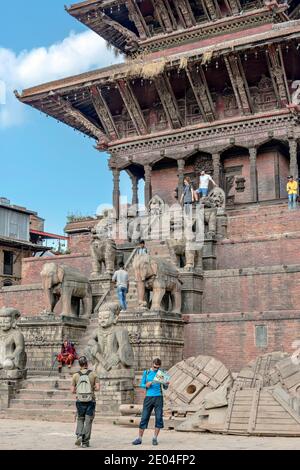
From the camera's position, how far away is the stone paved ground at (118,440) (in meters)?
10.1

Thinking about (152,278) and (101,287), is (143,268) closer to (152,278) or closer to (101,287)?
(152,278)

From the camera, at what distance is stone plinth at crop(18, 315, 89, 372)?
1877cm

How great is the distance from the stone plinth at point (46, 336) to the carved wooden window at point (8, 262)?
29.1m

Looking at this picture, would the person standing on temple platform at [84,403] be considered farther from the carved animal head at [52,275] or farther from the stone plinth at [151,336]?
the carved animal head at [52,275]

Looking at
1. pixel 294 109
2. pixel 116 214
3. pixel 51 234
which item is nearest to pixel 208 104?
pixel 294 109

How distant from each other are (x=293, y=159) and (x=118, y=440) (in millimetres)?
17001

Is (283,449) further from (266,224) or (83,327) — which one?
(266,224)

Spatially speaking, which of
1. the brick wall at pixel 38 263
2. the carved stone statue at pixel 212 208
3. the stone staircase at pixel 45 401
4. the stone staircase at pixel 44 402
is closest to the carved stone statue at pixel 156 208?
the carved stone statue at pixel 212 208

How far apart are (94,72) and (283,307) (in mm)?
15360

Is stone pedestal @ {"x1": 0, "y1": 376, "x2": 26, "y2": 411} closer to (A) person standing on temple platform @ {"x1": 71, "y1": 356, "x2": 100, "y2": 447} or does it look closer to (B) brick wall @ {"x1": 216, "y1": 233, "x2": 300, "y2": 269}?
(A) person standing on temple platform @ {"x1": 71, "y1": 356, "x2": 100, "y2": 447}

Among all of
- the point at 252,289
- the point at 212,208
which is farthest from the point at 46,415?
the point at 212,208

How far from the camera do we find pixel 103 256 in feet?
72.5

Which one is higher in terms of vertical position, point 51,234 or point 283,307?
point 51,234

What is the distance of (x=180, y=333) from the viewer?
723 inches
